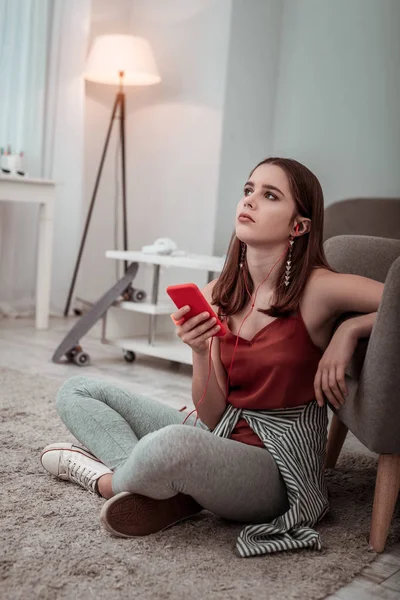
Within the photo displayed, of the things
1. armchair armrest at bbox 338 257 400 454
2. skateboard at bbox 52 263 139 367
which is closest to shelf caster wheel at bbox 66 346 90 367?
skateboard at bbox 52 263 139 367

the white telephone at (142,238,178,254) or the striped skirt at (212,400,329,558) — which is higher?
the white telephone at (142,238,178,254)

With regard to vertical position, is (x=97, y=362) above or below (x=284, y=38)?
below

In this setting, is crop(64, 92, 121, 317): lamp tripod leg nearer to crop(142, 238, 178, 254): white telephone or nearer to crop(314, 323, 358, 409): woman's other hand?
crop(142, 238, 178, 254): white telephone

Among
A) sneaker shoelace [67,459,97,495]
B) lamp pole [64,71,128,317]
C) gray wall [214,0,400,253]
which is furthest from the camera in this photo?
lamp pole [64,71,128,317]

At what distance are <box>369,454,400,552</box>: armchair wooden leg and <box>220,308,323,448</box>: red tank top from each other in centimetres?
19

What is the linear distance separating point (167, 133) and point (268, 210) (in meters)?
2.84

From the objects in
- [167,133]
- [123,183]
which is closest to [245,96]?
[167,133]

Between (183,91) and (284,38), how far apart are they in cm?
62

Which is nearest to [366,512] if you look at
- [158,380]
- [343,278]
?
[343,278]

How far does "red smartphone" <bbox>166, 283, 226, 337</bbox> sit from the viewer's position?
1.25m

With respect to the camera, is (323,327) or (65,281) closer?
(323,327)

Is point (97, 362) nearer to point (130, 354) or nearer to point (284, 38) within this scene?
point (130, 354)

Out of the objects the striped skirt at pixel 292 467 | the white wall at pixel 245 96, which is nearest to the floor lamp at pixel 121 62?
the white wall at pixel 245 96

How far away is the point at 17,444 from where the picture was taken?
1.82 meters
